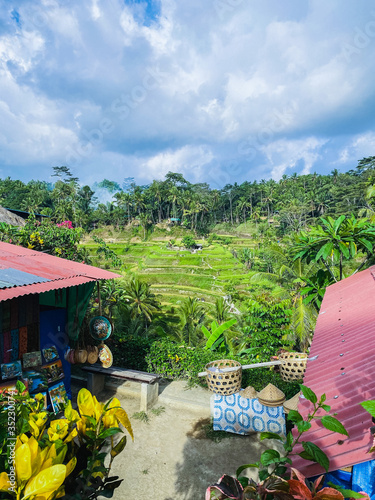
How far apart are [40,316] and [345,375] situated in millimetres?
4797

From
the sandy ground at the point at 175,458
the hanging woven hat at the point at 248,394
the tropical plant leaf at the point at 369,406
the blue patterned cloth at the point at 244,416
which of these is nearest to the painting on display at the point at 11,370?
the sandy ground at the point at 175,458

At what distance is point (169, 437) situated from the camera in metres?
4.96

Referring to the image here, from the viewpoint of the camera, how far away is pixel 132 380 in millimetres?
5934

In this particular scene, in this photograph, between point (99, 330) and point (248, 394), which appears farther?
point (99, 330)

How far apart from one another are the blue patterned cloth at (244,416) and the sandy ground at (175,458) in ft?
0.64

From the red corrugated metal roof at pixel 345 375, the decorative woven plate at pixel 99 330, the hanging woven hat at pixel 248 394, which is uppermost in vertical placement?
the red corrugated metal roof at pixel 345 375

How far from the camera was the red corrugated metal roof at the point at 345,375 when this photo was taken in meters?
1.21

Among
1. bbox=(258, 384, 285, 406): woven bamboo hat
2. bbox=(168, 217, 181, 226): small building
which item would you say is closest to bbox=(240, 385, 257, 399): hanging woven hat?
bbox=(258, 384, 285, 406): woven bamboo hat

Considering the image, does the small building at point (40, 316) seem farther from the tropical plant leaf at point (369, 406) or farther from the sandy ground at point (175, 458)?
the tropical plant leaf at point (369, 406)

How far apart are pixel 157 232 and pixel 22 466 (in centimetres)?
5646

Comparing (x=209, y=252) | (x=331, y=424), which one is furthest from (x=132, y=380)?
(x=209, y=252)

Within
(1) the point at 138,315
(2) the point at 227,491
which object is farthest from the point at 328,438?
(1) the point at 138,315

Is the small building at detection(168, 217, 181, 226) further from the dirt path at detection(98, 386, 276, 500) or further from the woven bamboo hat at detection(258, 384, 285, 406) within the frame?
the woven bamboo hat at detection(258, 384, 285, 406)

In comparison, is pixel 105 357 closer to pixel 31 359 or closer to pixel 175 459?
pixel 31 359
